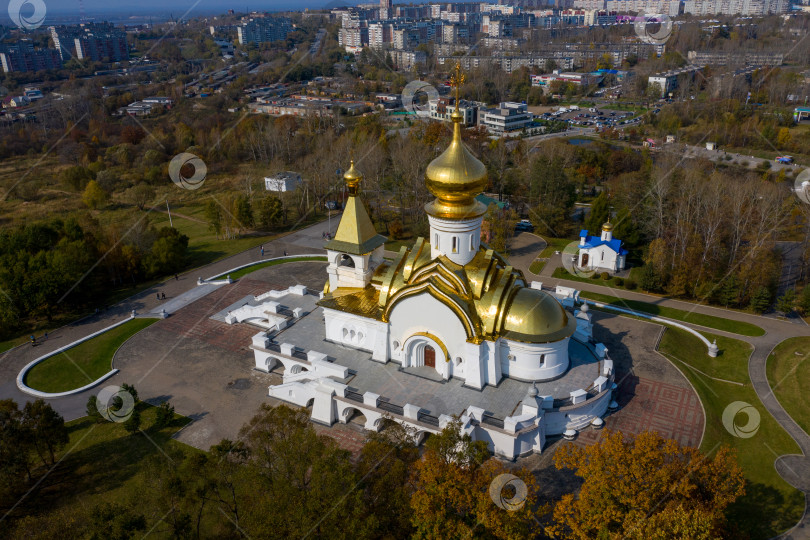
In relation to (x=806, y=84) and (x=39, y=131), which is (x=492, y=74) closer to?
(x=806, y=84)

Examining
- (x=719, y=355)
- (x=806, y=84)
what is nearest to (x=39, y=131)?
(x=719, y=355)

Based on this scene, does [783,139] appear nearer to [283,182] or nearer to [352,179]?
[283,182]

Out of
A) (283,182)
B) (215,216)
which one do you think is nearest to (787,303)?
(215,216)

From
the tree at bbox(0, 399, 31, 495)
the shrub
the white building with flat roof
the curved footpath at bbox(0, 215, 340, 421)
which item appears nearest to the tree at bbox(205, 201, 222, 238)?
the curved footpath at bbox(0, 215, 340, 421)

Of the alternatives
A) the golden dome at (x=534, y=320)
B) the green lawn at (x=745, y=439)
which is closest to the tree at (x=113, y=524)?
the golden dome at (x=534, y=320)

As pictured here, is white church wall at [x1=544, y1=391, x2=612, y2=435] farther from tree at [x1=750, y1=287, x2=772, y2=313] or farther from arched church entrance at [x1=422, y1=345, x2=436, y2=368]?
tree at [x1=750, y1=287, x2=772, y2=313]

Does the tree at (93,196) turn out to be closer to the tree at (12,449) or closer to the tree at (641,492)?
the tree at (12,449)
